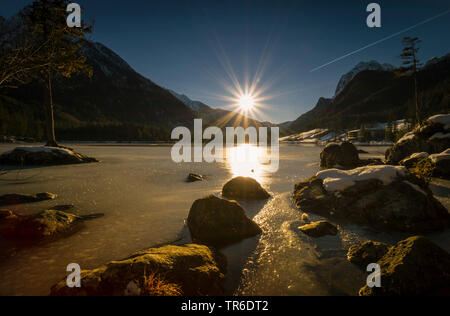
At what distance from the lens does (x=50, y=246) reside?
5.88 m

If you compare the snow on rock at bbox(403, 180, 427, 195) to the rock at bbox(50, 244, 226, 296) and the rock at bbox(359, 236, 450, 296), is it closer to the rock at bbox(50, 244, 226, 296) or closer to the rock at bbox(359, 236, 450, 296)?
the rock at bbox(359, 236, 450, 296)

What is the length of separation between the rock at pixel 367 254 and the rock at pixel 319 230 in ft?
4.49

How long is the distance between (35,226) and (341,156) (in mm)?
27820

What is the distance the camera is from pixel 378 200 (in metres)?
8.22

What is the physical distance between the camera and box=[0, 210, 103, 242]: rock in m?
6.26

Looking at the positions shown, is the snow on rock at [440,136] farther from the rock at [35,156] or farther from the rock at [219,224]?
the rock at [35,156]

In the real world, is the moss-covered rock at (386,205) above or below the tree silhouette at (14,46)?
below

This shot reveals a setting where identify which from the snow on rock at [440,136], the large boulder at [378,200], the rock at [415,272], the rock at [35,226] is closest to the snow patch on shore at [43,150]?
the rock at [35,226]

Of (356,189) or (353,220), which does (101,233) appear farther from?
(356,189)

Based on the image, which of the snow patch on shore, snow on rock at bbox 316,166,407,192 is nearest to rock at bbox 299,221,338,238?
snow on rock at bbox 316,166,407,192

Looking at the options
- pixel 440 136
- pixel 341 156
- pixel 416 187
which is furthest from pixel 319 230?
pixel 440 136

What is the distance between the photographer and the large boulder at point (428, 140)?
2067 centimetres
